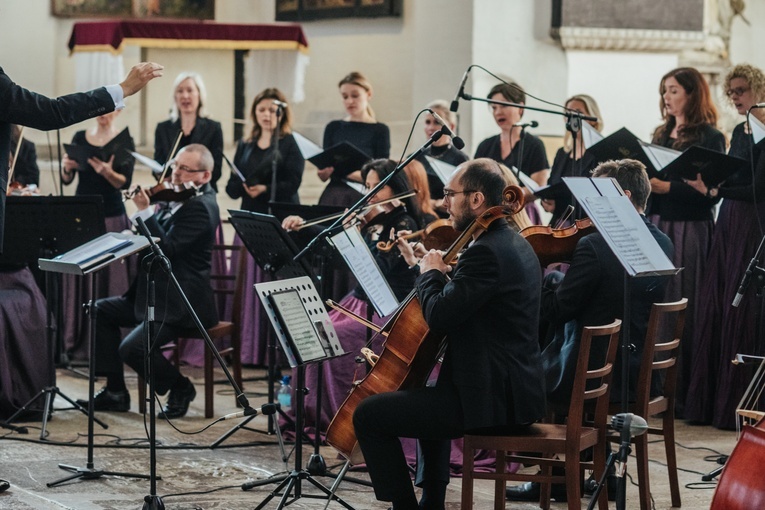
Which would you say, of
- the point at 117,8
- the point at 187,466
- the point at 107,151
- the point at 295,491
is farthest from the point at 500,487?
the point at 117,8

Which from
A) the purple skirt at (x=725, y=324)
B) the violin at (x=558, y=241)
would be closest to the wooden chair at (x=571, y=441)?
the violin at (x=558, y=241)

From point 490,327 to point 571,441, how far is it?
0.52m

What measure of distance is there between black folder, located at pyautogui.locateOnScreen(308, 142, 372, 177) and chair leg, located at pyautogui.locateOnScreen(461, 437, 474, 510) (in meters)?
3.40

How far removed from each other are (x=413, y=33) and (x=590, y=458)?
555cm

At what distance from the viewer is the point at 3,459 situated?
18.5ft

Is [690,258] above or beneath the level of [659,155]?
beneath

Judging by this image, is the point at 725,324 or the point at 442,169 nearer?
the point at 442,169

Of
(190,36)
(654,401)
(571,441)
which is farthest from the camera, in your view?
(190,36)

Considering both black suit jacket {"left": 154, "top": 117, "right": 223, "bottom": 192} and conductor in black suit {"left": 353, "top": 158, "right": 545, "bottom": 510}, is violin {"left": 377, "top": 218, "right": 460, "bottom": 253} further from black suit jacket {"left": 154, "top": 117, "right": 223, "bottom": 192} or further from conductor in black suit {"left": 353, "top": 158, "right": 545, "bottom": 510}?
black suit jacket {"left": 154, "top": 117, "right": 223, "bottom": 192}

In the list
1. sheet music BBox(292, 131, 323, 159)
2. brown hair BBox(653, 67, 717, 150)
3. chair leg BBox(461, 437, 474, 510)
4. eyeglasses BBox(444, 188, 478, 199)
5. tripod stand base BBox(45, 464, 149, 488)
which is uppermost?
brown hair BBox(653, 67, 717, 150)

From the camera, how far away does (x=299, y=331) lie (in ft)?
15.0

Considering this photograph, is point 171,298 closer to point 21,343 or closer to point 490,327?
point 21,343

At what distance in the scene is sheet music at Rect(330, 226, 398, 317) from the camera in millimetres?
5051

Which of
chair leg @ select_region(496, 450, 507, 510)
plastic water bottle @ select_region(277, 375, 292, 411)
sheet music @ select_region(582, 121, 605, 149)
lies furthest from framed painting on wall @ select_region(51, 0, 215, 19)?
chair leg @ select_region(496, 450, 507, 510)
